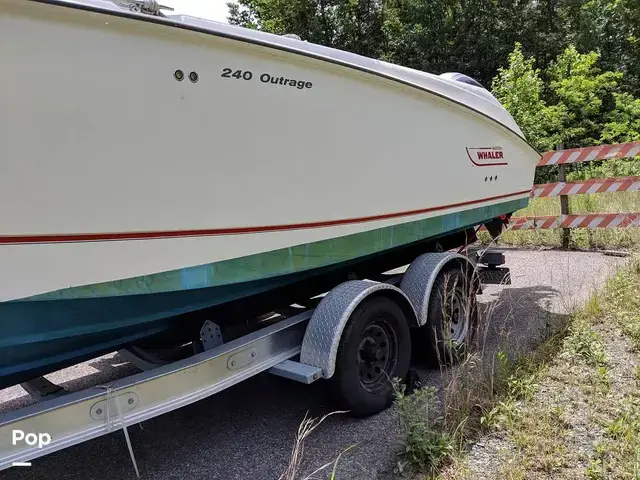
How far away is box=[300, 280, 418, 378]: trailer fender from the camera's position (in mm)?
3115

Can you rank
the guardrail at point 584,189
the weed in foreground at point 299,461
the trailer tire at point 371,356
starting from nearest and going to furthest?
the weed in foreground at point 299,461 → the trailer tire at point 371,356 → the guardrail at point 584,189

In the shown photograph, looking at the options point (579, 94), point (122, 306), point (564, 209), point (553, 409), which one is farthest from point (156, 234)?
point (579, 94)

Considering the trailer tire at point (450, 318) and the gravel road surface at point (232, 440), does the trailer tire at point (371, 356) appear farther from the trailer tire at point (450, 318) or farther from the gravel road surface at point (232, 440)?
the trailer tire at point (450, 318)

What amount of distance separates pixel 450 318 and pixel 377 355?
0.86 metres

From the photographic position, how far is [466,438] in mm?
2953

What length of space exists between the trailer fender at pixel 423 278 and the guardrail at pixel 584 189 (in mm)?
3420

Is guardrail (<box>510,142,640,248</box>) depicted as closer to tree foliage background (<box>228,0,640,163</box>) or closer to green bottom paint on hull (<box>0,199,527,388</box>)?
green bottom paint on hull (<box>0,199,527,388</box>)

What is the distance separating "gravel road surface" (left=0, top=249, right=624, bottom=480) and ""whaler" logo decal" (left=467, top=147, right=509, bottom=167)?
1529 mm

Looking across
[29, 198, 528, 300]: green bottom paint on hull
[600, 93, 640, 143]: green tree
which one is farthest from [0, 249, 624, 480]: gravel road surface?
[600, 93, 640, 143]: green tree

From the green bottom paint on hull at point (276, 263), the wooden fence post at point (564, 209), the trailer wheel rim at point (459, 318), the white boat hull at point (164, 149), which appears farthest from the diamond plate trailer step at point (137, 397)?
the wooden fence post at point (564, 209)

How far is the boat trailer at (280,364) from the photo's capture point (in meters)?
2.34

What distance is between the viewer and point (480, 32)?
23.6m

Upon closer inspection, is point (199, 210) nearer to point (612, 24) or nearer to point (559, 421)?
point (559, 421)

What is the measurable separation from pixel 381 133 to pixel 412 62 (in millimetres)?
21538
